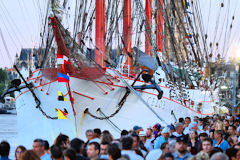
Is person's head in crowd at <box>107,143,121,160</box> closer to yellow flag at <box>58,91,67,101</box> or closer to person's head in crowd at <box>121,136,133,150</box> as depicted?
person's head in crowd at <box>121,136,133,150</box>

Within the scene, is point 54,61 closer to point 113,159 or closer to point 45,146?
point 45,146

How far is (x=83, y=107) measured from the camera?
18.2 meters

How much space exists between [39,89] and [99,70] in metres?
3.09

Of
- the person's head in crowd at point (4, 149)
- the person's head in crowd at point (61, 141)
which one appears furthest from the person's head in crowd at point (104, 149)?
the person's head in crowd at point (4, 149)

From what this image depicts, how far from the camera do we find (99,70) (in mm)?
18219

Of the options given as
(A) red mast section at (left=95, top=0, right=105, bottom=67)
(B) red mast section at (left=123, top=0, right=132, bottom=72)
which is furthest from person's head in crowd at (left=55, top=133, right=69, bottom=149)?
(B) red mast section at (left=123, top=0, right=132, bottom=72)

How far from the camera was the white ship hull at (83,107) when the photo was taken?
59.6 ft

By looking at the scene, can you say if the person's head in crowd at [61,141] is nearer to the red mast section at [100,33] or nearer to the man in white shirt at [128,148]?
the man in white shirt at [128,148]

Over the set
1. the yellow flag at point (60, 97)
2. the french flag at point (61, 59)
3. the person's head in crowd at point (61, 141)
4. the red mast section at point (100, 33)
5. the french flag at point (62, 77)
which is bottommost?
the person's head in crowd at point (61, 141)

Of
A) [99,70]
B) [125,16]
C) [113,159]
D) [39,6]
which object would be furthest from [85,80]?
[113,159]

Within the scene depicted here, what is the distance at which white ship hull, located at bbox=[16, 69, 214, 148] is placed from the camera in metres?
18.2

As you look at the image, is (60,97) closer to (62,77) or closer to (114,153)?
(62,77)

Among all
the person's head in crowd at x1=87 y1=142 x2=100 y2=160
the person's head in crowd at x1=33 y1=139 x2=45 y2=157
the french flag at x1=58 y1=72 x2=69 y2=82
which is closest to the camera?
the person's head in crowd at x1=87 y1=142 x2=100 y2=160

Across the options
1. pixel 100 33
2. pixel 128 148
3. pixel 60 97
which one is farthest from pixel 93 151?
pixel 100 33
